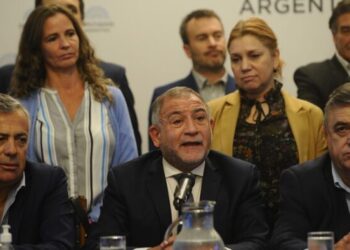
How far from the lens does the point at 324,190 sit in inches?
183

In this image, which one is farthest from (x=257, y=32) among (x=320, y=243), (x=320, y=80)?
(x=320, y=243)

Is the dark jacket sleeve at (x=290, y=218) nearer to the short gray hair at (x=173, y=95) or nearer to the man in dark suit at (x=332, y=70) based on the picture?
the short gray hair at (x=173, y=95)

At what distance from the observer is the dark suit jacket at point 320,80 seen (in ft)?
19.7

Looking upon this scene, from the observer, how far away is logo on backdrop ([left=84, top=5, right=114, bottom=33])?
276 inches

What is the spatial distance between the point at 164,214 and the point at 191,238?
1302 millimetres

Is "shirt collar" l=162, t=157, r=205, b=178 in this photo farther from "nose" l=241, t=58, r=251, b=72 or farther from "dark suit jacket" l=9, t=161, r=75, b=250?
"nose" l=241, t=58, r=251, b=72

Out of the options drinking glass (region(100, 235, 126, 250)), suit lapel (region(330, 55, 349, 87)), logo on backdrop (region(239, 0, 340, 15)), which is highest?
logo on backdrop (region(239, 0, 340, 15))

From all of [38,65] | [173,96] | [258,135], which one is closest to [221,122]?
[258,135]

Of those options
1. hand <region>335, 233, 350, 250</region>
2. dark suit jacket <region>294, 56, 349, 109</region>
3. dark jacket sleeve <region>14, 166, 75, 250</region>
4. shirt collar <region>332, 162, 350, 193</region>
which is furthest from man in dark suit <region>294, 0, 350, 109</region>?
hand <region>335, 233, 350, 250</region>

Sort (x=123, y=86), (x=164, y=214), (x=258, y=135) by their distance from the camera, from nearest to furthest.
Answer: (x=164, y=214) → (x=258, y=135) → (x=123, y=86)

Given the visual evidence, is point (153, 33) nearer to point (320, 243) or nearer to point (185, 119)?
point (185, 119)

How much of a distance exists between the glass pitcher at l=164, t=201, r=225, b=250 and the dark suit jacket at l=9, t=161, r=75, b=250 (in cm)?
135

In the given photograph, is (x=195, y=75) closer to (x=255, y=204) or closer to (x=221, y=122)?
(x=221, y=122)

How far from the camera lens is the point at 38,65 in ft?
18.3
